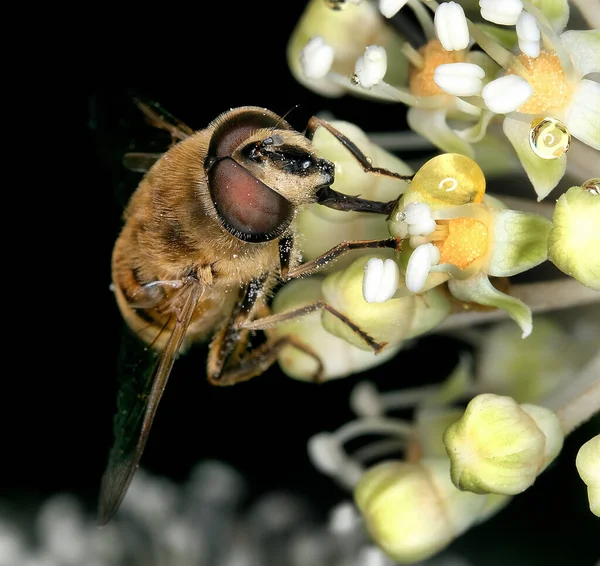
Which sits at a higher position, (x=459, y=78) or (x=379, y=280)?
(x=459, y=78)

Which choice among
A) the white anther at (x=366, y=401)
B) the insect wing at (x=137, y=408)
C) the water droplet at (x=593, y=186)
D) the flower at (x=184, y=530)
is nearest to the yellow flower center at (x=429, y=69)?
the water droplet at (x=593, y=186)

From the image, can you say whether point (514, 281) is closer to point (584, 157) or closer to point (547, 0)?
point (584, 157)

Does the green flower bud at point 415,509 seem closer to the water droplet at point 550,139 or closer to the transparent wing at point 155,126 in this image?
the water droplet at point 550,139

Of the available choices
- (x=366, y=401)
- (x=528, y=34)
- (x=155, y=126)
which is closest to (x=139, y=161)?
(x=155, y=126)

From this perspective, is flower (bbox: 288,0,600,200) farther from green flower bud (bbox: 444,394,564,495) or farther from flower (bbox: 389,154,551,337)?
green flower bud (bbox: 444,394,564,495)

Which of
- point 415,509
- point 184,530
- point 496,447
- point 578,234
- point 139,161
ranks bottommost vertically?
point 184,530

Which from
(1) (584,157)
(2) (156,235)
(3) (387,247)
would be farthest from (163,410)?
(1) (584,157)

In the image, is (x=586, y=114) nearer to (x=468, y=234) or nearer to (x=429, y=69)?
(x=468, y=234)

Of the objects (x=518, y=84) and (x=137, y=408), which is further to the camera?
(x=137, y=408)
